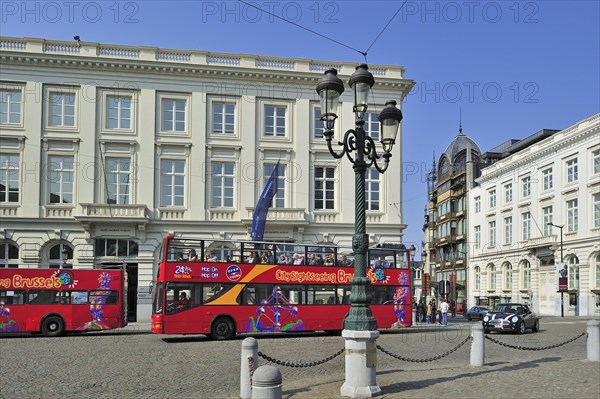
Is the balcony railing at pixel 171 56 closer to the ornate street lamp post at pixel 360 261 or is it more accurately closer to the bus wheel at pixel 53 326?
the bus wheel at pixel 53 326

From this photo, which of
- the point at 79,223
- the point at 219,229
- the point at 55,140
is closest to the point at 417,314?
the point at 219,229

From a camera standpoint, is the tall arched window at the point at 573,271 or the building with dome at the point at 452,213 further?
the building with dome at the point at 452,213

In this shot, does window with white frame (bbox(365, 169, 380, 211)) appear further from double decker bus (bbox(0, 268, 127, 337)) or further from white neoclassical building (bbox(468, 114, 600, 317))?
white neoclassical building (bbox(468, 114, 600, 317))

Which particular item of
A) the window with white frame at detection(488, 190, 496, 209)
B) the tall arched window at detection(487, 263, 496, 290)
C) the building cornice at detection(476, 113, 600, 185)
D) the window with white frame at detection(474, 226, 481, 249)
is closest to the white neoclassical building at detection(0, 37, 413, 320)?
the building cornice at detection(476, 113, 600, 185)

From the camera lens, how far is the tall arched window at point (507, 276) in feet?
219

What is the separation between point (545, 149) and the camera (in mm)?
59500

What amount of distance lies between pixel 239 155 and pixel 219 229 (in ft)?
15.4

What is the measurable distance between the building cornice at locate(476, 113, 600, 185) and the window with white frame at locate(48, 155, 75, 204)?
39944 millimetres

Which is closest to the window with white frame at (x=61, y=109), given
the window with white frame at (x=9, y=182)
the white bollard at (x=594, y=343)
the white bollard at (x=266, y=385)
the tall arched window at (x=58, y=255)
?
the window with white frame at (x=9, y=182)

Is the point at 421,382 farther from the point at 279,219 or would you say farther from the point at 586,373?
the point at 279,219

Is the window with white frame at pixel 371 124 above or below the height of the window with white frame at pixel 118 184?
above

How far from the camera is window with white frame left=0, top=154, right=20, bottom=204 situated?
36.2 metres

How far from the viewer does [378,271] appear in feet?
91.0

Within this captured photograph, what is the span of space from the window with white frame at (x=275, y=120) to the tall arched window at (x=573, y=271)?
3040 cm
